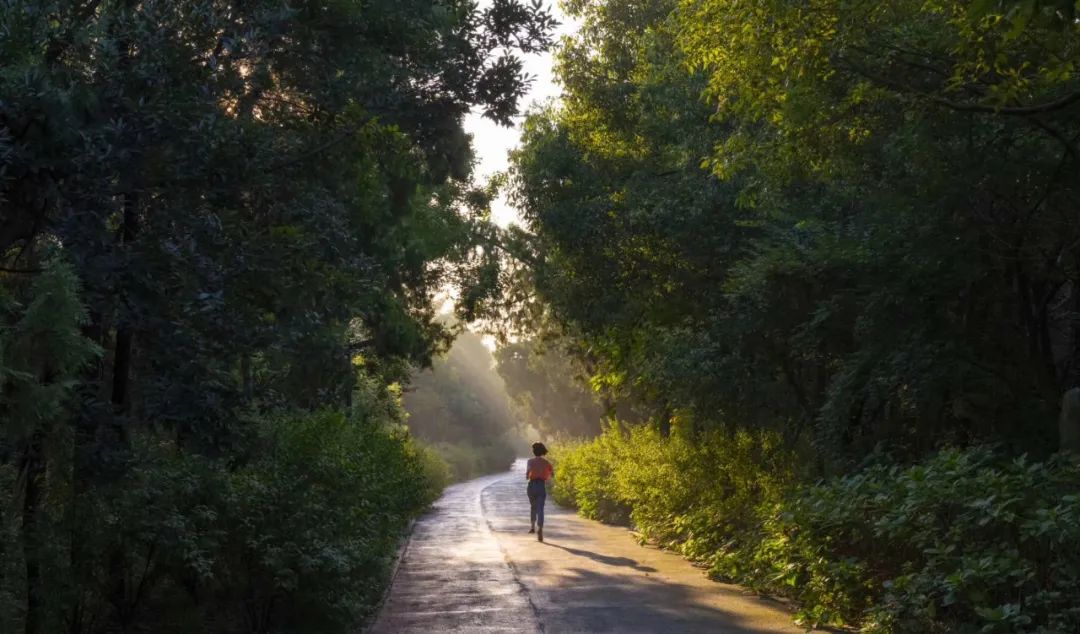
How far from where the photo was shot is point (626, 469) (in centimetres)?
2420

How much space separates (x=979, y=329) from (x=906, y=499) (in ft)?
15.3

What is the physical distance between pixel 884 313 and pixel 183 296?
7422 mm

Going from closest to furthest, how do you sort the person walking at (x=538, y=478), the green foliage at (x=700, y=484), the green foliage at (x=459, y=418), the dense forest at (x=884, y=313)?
1. the dense forest at (x=884, y=313)
2. the green foliage at (x=700, y=484)
3. the person walking at (x=538, y=478)
4. the green foliage at (x=459, y=418)

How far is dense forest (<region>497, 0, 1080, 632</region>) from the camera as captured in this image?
8.45m

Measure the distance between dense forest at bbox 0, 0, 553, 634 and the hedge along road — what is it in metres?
1.20

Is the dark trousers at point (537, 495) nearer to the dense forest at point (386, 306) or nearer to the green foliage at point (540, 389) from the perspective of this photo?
the dense forest at point (386, 306)

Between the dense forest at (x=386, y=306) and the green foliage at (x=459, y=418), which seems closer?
the dense forest at (x=386, y=306)

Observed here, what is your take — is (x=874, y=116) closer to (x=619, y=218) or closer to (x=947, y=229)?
(x=947, y=229)

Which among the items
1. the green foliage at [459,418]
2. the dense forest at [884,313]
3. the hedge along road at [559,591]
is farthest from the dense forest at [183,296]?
the green foliage at [459,418]

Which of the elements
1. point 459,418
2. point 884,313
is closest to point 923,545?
point 884,313

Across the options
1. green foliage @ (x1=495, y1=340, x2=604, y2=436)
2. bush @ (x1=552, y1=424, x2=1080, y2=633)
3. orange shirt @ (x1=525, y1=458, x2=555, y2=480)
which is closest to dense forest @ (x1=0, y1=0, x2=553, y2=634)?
bush @ (x1=552, y1=424, x2=1080, y2=633)

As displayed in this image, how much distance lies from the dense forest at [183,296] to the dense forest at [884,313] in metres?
3.79

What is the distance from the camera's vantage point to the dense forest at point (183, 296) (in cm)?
834

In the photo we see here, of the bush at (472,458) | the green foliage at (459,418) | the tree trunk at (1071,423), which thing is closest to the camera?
the tree trunk at (1071,423)
